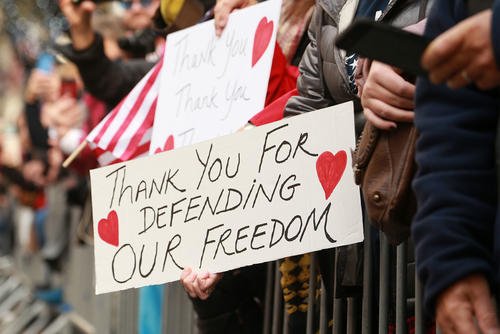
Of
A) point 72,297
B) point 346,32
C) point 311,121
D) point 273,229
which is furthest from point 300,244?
point 72,297

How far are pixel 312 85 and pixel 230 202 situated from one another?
0.42m

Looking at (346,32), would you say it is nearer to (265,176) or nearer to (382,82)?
(382,82)

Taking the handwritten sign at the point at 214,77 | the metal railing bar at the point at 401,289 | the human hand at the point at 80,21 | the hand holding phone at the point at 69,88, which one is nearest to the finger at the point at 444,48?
→ the metal railing bar at the point at 401,289

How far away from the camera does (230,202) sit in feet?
10.5

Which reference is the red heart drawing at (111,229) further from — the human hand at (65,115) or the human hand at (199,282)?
the human hand at (65,115)

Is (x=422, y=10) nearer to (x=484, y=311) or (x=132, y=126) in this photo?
(x=484, y=311)

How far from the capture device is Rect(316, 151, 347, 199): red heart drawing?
301 cm

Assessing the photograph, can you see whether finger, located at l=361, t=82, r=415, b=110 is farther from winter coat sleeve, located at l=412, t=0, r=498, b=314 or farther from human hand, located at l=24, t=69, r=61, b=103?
human hand, located at l=24, t=69, r=61, b=103

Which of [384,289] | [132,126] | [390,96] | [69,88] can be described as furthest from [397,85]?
[69,88]

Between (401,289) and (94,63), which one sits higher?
(94,63)

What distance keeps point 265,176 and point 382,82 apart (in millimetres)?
724

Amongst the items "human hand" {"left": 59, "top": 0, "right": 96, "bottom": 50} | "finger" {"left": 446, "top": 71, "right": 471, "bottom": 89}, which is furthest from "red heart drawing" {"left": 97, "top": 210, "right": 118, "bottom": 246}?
"human hand" {"left": 59, "top": 0, "right": 96, "bottom": 50}

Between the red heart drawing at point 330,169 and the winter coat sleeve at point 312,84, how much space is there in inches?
10.6

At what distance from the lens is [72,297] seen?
334 inches
